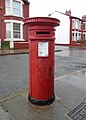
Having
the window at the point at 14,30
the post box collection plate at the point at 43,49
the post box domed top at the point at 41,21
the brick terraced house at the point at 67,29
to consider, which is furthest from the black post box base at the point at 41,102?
the brick terraced house at the point at 67,29

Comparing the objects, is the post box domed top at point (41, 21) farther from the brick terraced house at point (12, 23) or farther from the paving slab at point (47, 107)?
the brick terraced house at point (12, 23)

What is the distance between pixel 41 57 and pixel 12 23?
20.2 metres

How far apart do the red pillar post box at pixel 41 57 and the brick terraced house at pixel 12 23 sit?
1742 centimetres

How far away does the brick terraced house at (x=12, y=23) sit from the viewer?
21722 millimetres

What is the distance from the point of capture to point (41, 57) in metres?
3.67

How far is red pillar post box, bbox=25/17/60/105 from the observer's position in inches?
142

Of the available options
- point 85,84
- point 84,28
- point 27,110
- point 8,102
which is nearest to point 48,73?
point 27,110

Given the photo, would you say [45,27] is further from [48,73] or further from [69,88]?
[69,88]

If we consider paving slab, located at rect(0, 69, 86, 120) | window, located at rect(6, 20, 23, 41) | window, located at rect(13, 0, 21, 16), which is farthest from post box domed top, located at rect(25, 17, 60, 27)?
window, located at rect(13, 0, 21, 16)

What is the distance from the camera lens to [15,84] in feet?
18.3

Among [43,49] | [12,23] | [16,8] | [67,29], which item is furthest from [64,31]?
[43,49]

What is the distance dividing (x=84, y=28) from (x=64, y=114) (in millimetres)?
47213

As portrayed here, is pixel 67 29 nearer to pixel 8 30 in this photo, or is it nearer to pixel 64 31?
pixel 64 31

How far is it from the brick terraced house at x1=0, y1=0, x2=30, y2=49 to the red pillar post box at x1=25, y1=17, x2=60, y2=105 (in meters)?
17.4
